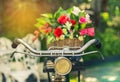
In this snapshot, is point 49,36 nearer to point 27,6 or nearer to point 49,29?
point 49,29

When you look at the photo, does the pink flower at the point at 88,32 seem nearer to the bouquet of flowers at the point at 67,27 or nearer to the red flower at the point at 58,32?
the bouquet of flowers at the point at 67,27

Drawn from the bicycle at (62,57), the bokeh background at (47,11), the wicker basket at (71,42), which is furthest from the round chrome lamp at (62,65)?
the bokeh background at (47,11)

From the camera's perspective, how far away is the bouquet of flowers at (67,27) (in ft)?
11.7

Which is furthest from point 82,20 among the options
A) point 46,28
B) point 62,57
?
point 62,57

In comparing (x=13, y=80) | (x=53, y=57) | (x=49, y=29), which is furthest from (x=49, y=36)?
(x=13, y=80)

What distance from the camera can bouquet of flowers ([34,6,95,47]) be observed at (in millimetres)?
3557

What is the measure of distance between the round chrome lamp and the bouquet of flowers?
53 centimetres

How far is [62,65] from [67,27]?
0.58 meters

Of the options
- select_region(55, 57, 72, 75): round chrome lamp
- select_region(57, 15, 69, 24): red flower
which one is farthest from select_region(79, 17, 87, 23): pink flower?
select_region(55, 57, 72, 75): round chrome lamp

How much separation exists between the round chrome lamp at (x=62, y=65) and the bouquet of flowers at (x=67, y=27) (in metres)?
0.53

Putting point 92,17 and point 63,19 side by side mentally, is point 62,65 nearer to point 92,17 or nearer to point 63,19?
point 63,19

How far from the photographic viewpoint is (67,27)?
3539mm

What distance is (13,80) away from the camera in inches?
267

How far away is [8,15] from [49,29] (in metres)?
3.48
